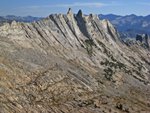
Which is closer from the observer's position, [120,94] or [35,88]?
[35,88]

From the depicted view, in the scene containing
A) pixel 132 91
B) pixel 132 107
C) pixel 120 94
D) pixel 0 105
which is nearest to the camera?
pixel 0 105

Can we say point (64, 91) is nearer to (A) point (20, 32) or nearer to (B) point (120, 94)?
(B) point (120, 94)

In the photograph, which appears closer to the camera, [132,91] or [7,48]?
[7,48]

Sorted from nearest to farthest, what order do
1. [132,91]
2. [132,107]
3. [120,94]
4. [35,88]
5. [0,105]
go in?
[0,105]
[35,88]
[132,107]
[120,94]
[132,91]

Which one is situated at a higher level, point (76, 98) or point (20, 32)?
point (20, 32)

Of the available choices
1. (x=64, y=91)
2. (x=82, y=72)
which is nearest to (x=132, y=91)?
(x=82, y=72)

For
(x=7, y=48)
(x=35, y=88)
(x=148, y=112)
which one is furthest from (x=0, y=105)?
(x=148, y=112)

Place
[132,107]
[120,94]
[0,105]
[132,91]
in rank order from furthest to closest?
[132,91], [120,94], [132,107], [0,105]

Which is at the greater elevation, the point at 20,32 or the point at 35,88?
the point at 20,32

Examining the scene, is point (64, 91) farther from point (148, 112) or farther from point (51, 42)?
point (51, 42)
